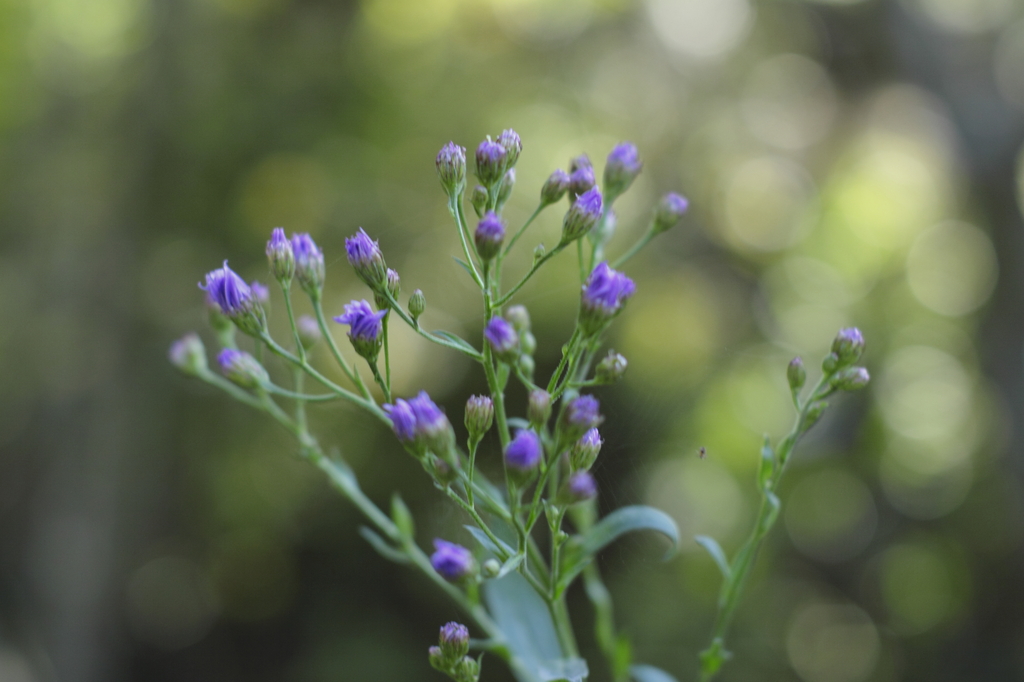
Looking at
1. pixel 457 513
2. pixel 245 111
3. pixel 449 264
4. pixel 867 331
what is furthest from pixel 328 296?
pixel 457 513

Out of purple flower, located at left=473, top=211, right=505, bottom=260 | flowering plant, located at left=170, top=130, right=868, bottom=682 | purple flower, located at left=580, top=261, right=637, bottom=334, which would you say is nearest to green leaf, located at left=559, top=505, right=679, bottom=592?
flowering plant, located at left=170, top=130, right=868, bottom=682

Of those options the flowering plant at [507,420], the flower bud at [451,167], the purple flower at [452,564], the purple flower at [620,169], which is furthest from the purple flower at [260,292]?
the purple flower at [620,169]

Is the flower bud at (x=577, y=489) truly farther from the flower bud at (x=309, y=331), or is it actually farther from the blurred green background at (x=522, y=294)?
the blurred green background at (x=522, y=294)

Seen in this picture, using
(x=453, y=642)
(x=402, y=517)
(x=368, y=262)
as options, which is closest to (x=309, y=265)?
(x=368, y=262)

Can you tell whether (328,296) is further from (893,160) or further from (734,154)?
(893,160)

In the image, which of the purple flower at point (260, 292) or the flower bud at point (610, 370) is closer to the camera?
the flower bud at point (610, 370)
